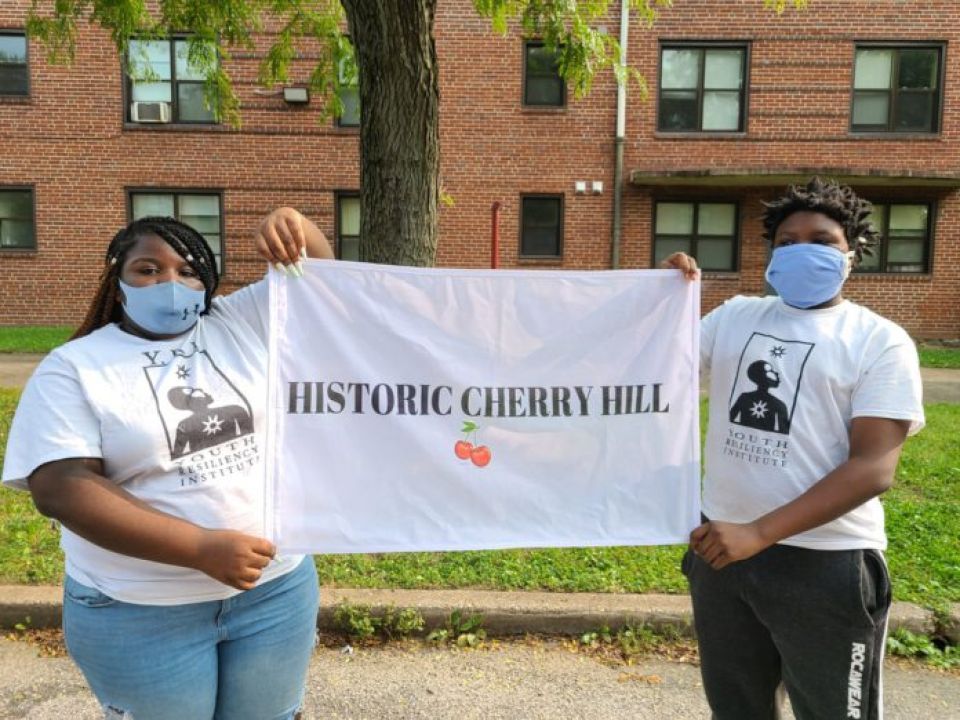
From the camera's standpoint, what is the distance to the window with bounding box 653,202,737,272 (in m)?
14.4

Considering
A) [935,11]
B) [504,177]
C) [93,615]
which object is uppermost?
[935,11]

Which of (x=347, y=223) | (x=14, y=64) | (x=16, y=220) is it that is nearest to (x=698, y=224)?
(x=347, y=223)

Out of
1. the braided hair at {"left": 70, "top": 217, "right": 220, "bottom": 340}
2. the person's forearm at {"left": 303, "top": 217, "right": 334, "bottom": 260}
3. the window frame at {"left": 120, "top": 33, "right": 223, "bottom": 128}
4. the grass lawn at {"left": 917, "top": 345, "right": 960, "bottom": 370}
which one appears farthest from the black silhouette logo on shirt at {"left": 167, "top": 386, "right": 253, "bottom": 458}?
the window frame at {"left": 120, "top": 33, "right": 223, "bottom": 128}

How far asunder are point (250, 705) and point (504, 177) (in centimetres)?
1303

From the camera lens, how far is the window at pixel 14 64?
14.0 m

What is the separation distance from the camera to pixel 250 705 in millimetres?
1846

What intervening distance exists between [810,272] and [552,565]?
242 centimetres

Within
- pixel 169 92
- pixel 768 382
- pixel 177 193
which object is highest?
A: pixel 169 92

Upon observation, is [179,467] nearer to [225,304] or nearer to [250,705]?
[225,304]

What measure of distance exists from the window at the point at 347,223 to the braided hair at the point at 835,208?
12.8 meters

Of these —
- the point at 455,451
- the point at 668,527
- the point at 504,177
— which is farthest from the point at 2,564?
the point at 504,177

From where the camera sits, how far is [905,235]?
14.5 meters

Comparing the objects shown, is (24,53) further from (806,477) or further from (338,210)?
(806,477)

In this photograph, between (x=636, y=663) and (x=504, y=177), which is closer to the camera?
(x=636, y=663)
